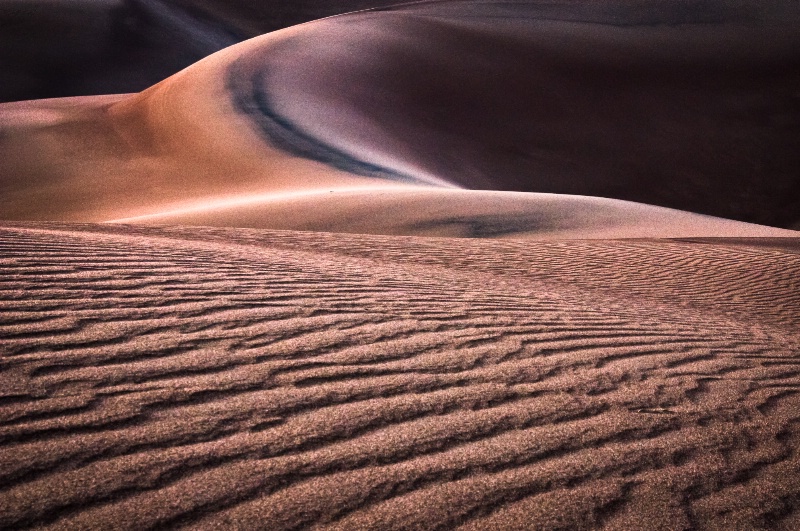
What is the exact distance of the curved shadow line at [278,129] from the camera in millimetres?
19672

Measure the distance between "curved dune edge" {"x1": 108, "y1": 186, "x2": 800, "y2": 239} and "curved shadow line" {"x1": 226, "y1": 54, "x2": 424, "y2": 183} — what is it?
4.97 metres

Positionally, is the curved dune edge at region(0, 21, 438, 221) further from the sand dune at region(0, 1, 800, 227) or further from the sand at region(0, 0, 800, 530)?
the sand at region(0, 0, 800, 530)

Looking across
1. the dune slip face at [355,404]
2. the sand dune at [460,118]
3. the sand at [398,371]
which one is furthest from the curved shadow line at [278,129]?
the dune slip face at [355,404]

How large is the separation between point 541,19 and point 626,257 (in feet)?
102

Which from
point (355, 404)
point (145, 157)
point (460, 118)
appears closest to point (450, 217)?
point (355, 404)

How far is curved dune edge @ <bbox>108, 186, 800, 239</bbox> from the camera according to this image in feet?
39.3

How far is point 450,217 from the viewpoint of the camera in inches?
489

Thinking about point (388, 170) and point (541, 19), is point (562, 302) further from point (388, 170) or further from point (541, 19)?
point (541, 19)

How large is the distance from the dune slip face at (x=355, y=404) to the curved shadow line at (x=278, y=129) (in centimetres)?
1449

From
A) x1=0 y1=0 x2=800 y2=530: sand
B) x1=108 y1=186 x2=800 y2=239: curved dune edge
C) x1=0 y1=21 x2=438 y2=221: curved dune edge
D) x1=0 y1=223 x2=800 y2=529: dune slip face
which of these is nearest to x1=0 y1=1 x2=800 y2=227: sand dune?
x1=0 y1=21 x2=438 y2=221: curved dune edge


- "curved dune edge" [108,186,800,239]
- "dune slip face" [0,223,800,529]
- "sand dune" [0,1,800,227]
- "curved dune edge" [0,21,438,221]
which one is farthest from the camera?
"sand dune" [0,1,800,227]

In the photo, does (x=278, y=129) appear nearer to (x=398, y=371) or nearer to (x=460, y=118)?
(x=460, y=118)

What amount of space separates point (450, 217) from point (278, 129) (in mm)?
10699

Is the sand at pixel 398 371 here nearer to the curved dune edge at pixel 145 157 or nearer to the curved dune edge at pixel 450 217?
the curved dune edge at pixel 450 217
